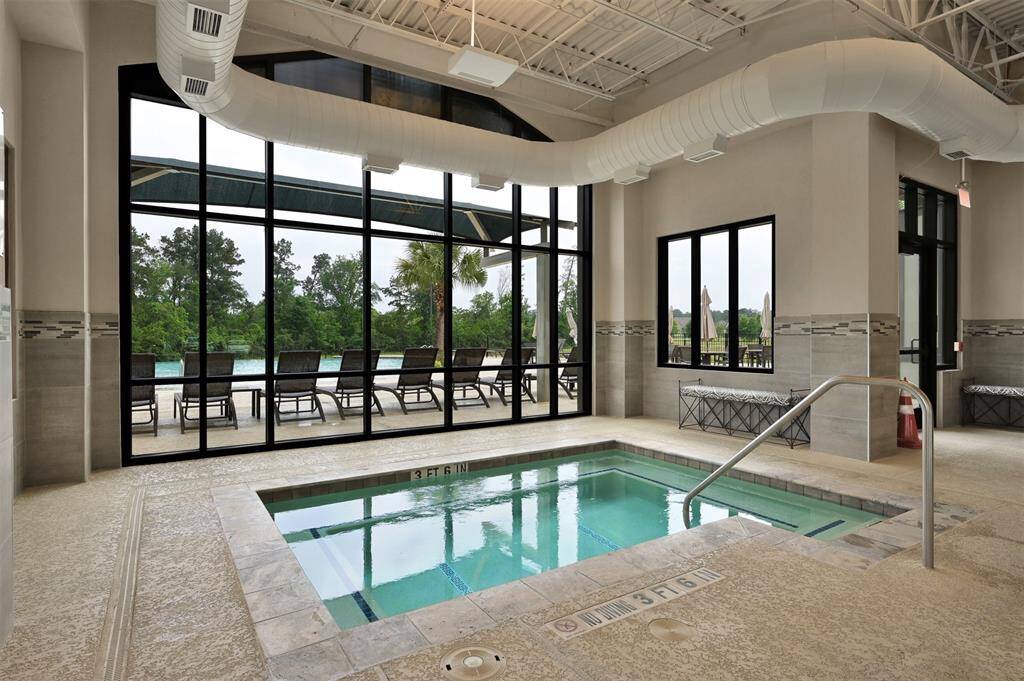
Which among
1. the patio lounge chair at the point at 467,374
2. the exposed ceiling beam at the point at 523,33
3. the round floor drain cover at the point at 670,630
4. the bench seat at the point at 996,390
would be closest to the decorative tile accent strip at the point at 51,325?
the patio lounge chair at the point at 467,374

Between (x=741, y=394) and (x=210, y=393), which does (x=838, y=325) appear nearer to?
(x=741, y=394)

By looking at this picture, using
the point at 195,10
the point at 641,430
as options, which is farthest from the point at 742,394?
the point at 195,10

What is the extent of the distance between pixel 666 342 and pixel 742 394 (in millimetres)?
1779

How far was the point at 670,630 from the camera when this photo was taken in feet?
7.58

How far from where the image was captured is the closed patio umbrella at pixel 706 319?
779cm

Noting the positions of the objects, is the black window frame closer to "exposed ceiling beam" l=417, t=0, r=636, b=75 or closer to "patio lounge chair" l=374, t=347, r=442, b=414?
"exposed ceiling beam" l=417, t=0, r=636, b=75

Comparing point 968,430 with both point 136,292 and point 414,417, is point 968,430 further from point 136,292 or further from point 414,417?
point 136,292

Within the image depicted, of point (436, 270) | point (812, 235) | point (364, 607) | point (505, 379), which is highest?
point (812, 235)

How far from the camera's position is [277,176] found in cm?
629

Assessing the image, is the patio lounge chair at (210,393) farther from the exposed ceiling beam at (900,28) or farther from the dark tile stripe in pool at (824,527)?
the exposed ceiling beam at (900,28)

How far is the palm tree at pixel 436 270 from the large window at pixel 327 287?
2 centimetres

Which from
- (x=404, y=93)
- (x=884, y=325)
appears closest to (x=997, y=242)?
(x=884, y=325)

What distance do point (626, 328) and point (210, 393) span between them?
5486 millimetres

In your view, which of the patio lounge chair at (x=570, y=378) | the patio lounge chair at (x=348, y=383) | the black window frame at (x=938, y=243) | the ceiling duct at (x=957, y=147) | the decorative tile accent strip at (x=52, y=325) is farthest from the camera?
the patio lounge chair at (x=570, y=378)
